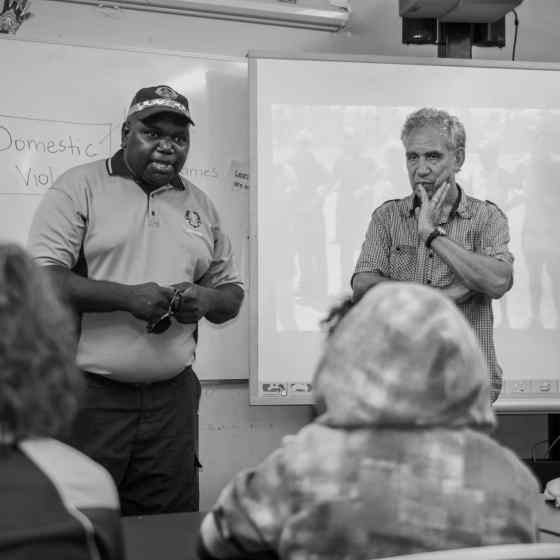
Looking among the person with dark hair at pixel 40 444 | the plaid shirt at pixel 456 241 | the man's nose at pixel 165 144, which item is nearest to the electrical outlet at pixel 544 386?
the plaid shirt at pixel 456 241

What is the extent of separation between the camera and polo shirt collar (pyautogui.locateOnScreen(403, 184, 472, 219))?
3025 millimetres

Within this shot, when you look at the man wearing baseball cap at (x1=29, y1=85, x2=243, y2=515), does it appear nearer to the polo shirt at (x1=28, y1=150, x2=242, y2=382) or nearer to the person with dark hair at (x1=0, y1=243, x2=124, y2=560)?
the polo shirt at (x1=28, y1=150, x2=242, y2=382)

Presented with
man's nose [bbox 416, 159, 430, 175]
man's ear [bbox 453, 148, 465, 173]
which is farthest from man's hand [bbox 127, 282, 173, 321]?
man's ear [bbox 453, 148, 465, 173]

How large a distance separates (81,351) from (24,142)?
1.18m

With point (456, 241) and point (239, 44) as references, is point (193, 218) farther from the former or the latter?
point (239, 44)

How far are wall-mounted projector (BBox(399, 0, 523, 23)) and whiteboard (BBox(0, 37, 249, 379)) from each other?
0.75 meters

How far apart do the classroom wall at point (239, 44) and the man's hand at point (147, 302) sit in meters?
1.27

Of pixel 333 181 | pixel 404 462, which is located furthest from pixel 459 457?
pixel 333 181

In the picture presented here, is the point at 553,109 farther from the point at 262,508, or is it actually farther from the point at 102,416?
the point at 262,508

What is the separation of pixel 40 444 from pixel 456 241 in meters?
2.06

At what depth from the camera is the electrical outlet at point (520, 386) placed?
354 cm

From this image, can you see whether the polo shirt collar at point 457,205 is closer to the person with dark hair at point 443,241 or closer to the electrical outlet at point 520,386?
the person with dark hair at point 443,241

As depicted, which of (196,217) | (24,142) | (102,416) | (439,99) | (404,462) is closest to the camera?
(404,462)

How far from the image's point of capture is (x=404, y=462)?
3.79ft
